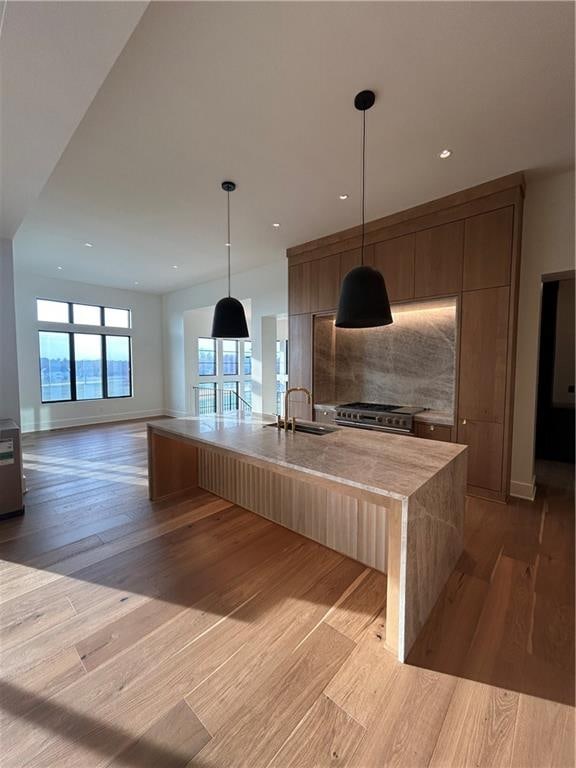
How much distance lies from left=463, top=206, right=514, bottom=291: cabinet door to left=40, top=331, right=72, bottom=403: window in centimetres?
769

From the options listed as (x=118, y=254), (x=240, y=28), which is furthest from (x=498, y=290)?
(x=118, y=254)

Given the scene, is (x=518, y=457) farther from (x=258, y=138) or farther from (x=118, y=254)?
(x=118, y=254)

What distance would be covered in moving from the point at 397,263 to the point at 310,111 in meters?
2.05

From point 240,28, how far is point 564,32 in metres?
1.72

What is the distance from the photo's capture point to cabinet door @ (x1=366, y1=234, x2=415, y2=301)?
3753 mm

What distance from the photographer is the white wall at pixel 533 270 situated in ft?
10.0

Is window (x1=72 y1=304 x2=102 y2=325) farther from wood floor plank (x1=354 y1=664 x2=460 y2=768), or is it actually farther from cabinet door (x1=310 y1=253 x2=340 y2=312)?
wood floor plank (x1=354 y1=664 x2=460 y2=768)

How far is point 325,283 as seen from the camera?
4574mm

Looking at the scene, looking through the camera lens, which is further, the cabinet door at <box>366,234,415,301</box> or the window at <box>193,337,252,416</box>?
the window at <box>193,337,252,416</box>

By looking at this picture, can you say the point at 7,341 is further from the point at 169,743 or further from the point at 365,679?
the point at 365,679

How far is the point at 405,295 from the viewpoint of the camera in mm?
3803

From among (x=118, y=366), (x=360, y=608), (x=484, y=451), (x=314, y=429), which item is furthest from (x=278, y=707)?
(x=118, y=366)

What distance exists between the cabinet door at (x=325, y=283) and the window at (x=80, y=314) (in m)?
5.44

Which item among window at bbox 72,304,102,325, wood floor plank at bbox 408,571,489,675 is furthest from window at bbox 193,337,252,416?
wood floor plank at bbox 408,571,489,675
